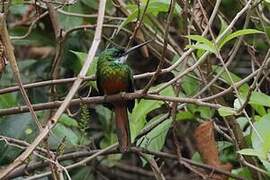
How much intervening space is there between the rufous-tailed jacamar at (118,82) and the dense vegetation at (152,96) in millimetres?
43

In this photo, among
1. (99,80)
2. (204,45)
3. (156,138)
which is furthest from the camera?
(156,138)

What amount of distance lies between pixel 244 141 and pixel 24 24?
1243mm

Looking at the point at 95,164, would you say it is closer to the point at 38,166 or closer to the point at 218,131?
the point at 38,166

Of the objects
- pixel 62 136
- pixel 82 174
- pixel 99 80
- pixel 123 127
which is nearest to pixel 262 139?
pixel 123 127

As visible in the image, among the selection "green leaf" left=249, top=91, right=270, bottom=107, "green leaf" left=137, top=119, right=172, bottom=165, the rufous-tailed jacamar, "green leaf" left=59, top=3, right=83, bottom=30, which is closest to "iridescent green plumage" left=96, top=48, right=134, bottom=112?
the rufous-tailed jacamar

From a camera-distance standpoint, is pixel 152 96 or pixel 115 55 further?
pixel 115 55

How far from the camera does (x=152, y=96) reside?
1699 mm

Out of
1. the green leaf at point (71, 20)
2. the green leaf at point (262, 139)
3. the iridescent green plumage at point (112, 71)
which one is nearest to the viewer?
the green leaf at point (262, 139)

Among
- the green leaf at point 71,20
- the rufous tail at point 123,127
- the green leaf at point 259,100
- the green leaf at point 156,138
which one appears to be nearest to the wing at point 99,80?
the rufous tail at point 123,127

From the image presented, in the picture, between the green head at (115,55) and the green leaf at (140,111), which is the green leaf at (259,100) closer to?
the green leaf at (140,111)

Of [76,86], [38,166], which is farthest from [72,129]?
[76,86]

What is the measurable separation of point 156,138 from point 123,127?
0.29 metres

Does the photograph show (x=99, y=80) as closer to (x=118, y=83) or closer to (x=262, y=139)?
(x=118, y=83)

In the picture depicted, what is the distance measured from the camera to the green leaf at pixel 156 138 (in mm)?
2217
